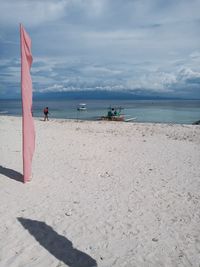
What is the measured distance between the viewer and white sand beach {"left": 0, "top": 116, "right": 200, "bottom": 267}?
5.55 meters

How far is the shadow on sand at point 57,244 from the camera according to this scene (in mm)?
5351

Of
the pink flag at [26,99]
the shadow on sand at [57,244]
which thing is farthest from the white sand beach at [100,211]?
the pink flag at [26,99]

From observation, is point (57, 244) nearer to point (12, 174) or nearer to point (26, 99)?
point (26, 99)

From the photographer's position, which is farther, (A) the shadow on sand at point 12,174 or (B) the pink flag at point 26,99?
(A) the shadow on sand at point 12,174

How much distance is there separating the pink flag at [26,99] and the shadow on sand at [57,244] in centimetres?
284

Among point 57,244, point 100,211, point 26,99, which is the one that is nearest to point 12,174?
point 26,99

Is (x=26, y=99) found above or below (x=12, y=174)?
above

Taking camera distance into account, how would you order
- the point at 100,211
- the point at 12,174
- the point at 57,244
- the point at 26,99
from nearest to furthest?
the point at 57,244
the point at 100,211
the point at 26,99
the point at 12,174

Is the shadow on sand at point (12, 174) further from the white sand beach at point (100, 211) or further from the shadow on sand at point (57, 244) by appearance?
the shadow on sand at point (57, 244)

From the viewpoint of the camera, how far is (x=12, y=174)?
1035cm

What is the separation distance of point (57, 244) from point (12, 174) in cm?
497

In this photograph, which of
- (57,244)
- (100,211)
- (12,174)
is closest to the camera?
(57,244)

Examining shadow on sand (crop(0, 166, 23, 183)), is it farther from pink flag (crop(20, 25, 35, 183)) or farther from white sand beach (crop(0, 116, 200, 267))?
pink flag (crop(20, 25, 35, 183))

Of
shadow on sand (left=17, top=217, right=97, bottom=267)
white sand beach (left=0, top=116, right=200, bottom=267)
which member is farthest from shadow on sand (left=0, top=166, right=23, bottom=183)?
shadow on sand (left=17, top=217, right=97, bottom=267)
